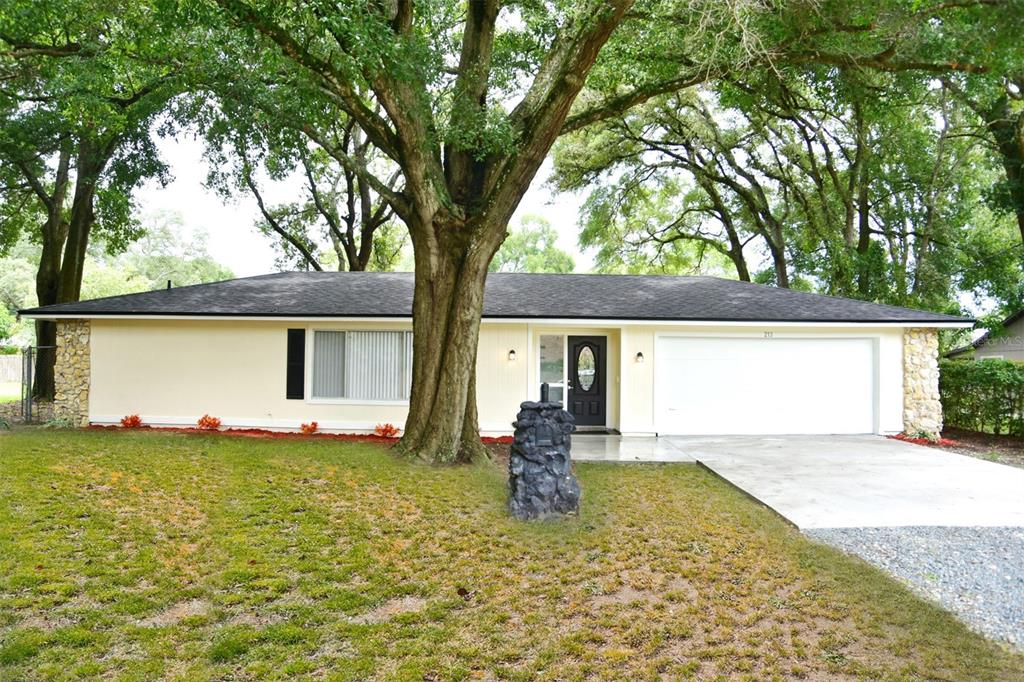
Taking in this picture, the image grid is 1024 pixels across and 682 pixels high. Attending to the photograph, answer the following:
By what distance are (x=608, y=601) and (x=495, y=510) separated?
81.6 inches

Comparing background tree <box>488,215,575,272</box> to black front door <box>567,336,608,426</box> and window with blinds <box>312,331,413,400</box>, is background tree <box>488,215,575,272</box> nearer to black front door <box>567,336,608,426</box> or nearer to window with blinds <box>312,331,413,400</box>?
black front door <box>567,336,608,426</box>

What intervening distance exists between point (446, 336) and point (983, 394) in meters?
11.2

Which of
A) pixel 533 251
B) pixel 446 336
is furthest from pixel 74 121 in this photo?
pixel 533 251

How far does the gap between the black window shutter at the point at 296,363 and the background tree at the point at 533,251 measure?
3211 cm

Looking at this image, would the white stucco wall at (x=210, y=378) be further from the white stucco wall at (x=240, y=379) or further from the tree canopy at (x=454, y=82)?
the tree canopy at (x=454, y=82)

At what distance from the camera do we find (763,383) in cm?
1125

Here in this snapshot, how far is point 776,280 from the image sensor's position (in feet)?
65.5

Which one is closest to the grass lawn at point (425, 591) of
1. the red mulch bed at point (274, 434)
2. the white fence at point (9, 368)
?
the red mulch bed at point (274, 434)

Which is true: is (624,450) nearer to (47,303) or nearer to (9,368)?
(47,303)

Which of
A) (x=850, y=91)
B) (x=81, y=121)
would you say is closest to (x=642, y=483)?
(x=850, y=91)

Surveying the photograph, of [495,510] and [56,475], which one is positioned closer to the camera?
[495,510]

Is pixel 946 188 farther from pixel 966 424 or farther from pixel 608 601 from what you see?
pixel 608 601

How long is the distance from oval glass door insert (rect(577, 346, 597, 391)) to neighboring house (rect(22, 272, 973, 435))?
2.15 ft

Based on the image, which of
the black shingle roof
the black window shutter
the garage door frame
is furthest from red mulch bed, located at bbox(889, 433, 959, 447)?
the black window shutter
